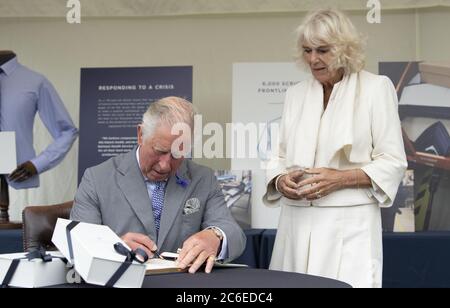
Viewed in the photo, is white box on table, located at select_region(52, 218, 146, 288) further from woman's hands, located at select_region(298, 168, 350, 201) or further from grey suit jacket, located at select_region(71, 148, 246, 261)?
woman's hands, located at select_region(298, 168, 350, 201)

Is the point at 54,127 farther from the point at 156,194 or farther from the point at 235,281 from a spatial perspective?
the point at 235,281

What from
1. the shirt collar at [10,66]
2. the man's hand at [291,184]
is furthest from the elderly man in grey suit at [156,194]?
the shirt collar at [10,66]

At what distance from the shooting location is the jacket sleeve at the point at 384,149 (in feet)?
7.47

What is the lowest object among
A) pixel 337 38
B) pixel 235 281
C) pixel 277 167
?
pixel 235 281

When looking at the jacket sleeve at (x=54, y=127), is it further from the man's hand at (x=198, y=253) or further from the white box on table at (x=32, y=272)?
the white box on table at (x=32, y=272)

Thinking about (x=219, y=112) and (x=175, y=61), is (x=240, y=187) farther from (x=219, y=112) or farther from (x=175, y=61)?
(x=175, y=61)

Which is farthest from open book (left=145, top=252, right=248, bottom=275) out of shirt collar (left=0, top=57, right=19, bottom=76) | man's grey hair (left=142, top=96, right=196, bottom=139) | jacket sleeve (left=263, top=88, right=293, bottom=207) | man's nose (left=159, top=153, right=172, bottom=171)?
shirt collar (left=0, top=57, right=19, bottom=76)

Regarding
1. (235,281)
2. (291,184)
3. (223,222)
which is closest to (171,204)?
(223,222)

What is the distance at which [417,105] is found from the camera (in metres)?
3.91

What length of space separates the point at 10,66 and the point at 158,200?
2255mm

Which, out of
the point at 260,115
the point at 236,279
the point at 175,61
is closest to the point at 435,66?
the point at 260,115

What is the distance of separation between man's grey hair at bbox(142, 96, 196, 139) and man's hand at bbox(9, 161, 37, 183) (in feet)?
6.76

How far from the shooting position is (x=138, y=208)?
6.98 ft

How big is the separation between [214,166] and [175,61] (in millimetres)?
696
